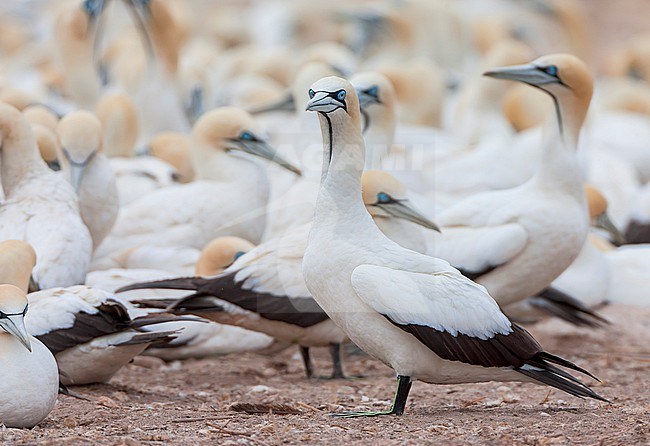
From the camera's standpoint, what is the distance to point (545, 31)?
2088cm

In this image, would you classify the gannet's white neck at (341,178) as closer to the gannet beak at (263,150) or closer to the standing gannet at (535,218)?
the standing gannet at (535,218)

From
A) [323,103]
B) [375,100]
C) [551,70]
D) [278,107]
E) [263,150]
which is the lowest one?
[263,150]

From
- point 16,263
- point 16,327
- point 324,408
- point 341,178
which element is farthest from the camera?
point 16,263

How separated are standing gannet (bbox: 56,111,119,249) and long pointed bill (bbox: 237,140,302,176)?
1100mm

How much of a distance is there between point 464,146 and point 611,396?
600cm

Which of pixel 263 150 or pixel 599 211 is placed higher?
pixel 263 150

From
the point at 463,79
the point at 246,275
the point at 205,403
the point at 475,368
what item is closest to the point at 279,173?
the point at 246,275

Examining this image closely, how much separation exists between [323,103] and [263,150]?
10.8ft

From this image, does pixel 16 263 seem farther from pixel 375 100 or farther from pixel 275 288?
pixel 375 100

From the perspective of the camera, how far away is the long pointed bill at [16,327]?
480cm

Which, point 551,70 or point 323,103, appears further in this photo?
point 551,70

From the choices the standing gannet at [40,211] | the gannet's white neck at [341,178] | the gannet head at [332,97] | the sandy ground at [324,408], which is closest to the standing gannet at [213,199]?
the sandy ground at [324,408]

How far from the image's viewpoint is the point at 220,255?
7074 millimetres

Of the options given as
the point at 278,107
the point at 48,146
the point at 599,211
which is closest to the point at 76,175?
the point at 48,146
